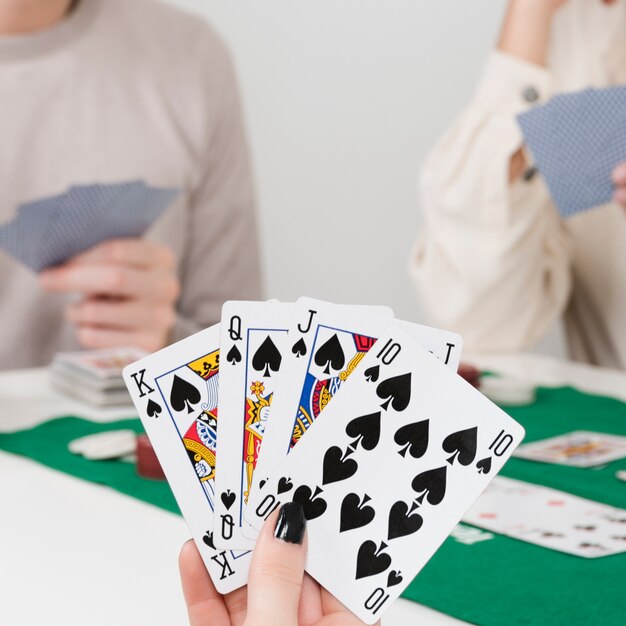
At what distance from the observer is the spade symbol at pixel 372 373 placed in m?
0.78

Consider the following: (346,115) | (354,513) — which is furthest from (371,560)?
(346,115)

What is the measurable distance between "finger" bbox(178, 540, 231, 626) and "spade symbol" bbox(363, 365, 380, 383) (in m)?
0.19

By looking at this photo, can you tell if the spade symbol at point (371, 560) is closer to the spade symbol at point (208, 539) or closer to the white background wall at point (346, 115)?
the spade symbol at point (208, 539)

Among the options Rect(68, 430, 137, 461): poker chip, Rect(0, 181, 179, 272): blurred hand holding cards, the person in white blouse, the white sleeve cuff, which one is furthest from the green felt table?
the white sleeve cuff

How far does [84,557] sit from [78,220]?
84 centimetres

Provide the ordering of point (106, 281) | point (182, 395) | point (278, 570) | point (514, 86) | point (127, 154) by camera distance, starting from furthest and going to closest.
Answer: point (514, 86) < point (127, 154) < point (106, 281) < point (182, 395) < point (278, 570)

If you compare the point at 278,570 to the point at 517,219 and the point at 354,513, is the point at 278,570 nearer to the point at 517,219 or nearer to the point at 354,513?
the point at 354,513

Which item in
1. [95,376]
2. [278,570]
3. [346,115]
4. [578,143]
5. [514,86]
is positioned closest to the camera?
[278,570]

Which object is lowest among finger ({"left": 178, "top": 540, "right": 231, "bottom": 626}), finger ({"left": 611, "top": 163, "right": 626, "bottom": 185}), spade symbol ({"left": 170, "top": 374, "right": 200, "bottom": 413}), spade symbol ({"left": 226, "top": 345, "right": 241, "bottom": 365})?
finger ({"left": 611, "top": 163, "right": 626, "bottom": 185})

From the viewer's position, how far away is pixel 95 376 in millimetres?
1784

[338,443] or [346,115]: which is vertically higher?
[338,443]

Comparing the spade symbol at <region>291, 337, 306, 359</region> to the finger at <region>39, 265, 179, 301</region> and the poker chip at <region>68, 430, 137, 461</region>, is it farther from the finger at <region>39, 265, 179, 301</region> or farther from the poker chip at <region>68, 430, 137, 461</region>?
the finger at <region>39, 265, 179, 301</region>

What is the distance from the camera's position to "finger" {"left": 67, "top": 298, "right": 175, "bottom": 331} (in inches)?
80.9

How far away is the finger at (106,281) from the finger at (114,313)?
2 cm
